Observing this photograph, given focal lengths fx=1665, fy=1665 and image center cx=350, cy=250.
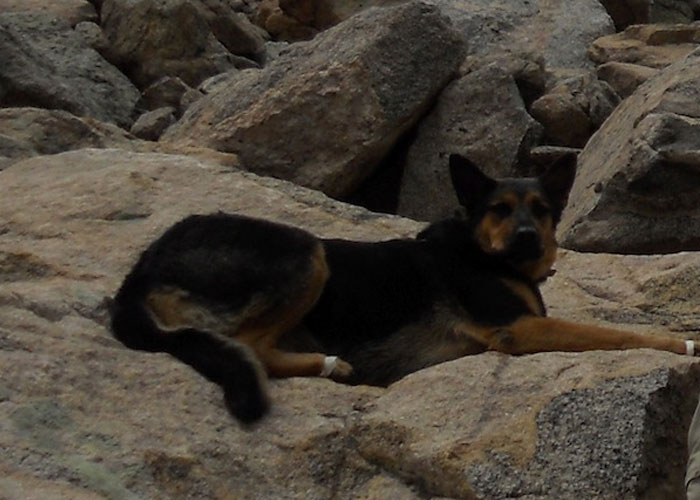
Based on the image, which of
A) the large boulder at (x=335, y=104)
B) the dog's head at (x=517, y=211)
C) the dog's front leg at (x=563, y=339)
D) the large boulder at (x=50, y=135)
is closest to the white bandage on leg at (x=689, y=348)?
the dog's front leg at (x=563, y=339)

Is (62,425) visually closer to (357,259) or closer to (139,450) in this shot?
(139,450)

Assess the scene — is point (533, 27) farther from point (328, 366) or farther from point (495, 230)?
point (328, 366)

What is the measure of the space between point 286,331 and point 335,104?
5346mm

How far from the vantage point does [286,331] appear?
835 centimetres

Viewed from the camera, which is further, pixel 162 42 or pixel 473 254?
pixel 162 42

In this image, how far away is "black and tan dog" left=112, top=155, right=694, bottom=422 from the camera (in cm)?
809

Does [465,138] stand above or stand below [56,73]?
above

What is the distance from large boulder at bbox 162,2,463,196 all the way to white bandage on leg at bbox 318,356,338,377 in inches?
206

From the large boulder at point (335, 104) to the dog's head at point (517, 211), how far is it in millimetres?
4157

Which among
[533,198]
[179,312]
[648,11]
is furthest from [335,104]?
[648,11]

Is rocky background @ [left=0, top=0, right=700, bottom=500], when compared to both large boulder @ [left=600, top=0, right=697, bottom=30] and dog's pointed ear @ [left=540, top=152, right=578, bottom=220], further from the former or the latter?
large boulder @ [left=600, top=0, right=697, bottom=30]

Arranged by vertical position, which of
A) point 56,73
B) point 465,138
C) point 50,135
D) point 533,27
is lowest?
point 56,73

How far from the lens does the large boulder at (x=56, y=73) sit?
Result: 1728 centimetres

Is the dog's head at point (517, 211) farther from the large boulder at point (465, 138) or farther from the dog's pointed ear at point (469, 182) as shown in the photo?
the large boulder at point (465, 138)
